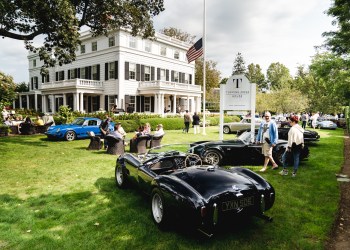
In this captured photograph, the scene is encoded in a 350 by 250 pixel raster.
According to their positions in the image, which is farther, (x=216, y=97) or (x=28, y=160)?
(x=216, y=97)

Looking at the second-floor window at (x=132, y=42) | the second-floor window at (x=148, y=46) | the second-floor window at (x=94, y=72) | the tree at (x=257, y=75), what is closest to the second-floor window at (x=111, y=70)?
the second-floor window at (x=94, y=72)

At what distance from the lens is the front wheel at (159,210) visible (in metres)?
4.15

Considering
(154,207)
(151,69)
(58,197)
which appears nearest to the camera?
(154,207)

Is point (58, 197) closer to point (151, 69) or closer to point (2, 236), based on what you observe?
point (2, 236)

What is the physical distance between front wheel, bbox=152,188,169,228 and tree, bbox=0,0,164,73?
10.2m

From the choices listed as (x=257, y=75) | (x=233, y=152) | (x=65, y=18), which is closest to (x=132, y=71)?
(x=65, y=18)

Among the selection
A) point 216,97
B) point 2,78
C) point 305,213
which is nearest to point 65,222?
point 305,213

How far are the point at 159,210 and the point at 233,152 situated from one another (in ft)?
16.8

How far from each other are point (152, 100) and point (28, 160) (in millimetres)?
21846

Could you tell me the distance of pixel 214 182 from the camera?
13.3 ft

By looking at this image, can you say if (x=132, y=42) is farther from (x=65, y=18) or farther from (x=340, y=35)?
(x=340, y=35)

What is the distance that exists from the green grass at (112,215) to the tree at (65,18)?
6917 mm

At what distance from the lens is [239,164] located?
364 inches

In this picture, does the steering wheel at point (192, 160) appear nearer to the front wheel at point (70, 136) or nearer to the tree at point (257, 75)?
the front wheel at point (70, 136)
